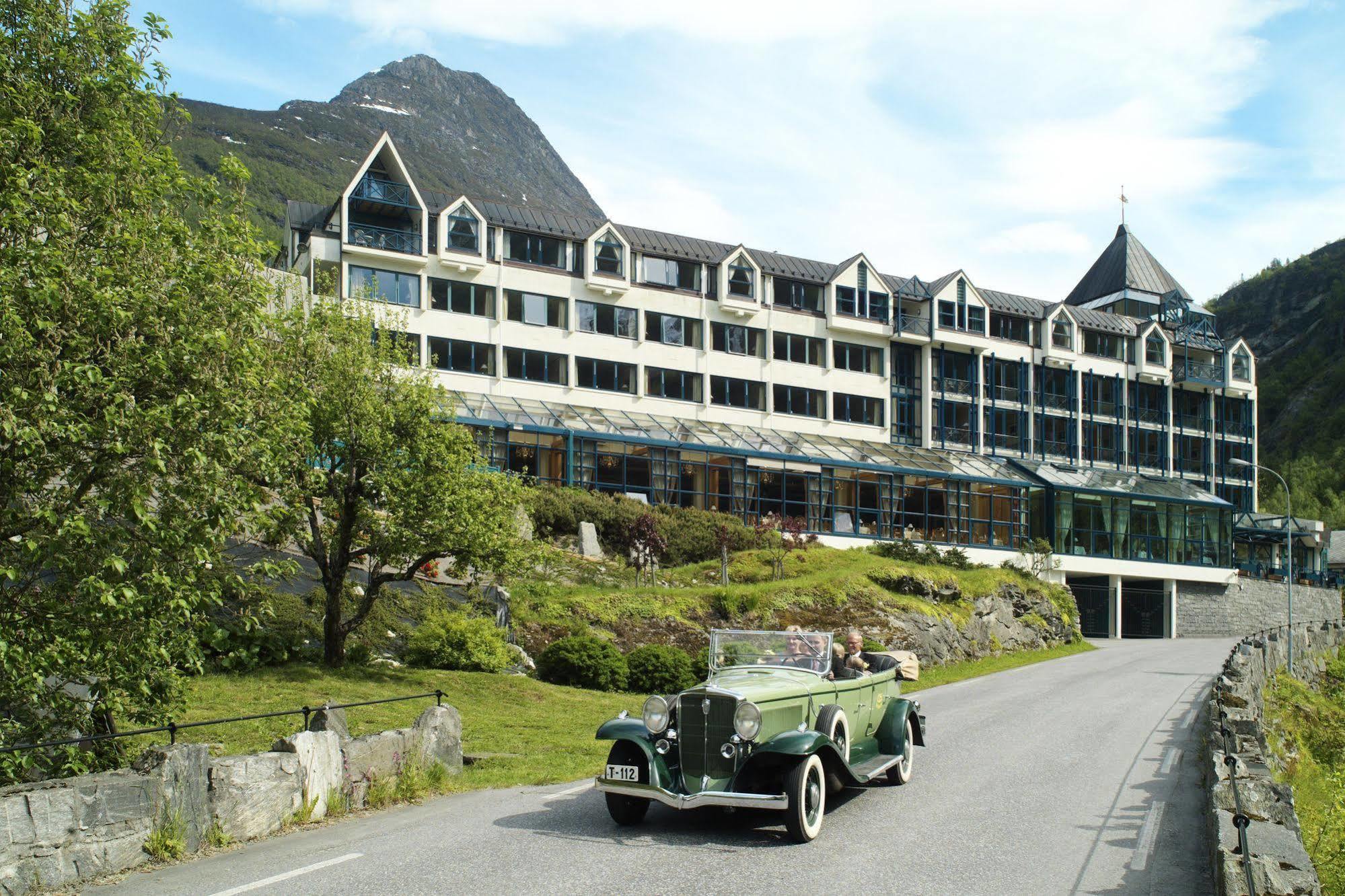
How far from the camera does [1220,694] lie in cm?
1628

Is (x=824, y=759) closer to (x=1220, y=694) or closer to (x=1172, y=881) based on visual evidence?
(x=1172, y=881)

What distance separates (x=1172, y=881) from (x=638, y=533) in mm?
27021

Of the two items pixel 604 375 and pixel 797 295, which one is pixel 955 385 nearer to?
pixel 797 295

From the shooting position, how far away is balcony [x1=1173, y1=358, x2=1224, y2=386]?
67044mm

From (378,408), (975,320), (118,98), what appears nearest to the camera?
(118,98)

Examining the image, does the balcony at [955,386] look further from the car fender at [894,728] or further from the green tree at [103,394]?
the green tree at [103,394]

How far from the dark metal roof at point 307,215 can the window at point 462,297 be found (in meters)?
5.22

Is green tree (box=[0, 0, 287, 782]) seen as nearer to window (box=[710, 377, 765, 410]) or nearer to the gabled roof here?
window (box=[710, 377, 765, 410])

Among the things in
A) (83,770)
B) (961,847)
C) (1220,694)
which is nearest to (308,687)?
(83,770)

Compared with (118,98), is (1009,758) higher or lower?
lower

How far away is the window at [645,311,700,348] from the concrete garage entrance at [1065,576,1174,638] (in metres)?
21.9

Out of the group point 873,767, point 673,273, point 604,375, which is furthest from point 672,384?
point 873,767

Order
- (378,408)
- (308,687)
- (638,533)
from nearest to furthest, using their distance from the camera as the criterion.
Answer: (308,687), (378,408), (638,533)

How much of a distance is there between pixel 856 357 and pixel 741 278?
7.61 meters
